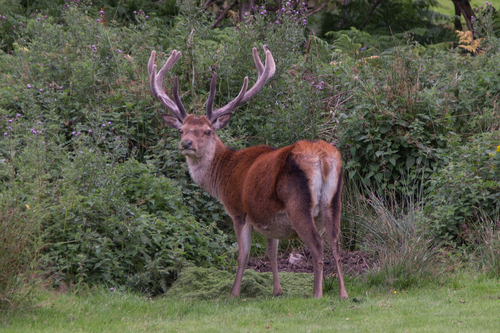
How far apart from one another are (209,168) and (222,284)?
1416 mm

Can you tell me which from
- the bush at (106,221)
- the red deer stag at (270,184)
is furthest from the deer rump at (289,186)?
the bush at (106,221)

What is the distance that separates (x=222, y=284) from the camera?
668 centimetres

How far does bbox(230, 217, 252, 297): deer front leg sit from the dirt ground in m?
1.32

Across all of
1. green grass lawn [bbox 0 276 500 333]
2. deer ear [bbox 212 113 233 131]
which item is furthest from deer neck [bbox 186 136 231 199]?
green grass lawn [bbox 0 276 500 333]

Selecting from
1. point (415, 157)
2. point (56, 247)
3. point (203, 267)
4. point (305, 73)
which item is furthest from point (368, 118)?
point (56, 247)

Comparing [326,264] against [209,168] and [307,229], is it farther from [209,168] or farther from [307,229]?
[307,229]

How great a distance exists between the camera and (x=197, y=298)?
20.5 ft

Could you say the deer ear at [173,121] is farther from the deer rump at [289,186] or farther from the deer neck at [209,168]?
the deer rump at [289,186]

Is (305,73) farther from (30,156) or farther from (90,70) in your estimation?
(30,156)

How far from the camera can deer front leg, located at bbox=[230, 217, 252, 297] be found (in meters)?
6.36

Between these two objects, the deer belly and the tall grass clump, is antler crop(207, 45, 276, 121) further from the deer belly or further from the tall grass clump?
the tall grass clump

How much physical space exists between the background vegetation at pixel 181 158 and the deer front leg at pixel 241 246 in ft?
3.07

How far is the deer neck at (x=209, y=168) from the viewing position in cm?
707

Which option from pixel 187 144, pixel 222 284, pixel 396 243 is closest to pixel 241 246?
pixel 222 284
